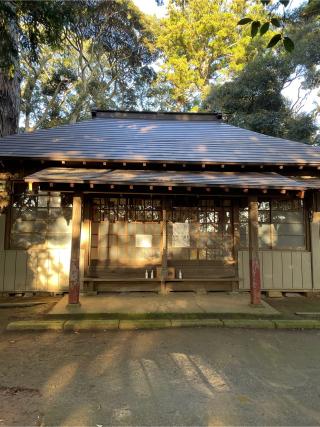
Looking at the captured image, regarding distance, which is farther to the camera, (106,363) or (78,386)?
(106,363)

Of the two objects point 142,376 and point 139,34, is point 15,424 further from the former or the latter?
point 139,34

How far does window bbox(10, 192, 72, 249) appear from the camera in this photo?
7793 mm

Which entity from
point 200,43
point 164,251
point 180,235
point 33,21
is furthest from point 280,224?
point 200,43

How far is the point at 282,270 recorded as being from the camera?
806 cm

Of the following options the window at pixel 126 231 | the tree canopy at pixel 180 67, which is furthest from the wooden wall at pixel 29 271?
the tree canopy at pixel 180 67

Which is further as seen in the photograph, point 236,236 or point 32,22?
point 236,236

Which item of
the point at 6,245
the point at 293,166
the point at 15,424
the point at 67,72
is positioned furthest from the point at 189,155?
the point at 67,72

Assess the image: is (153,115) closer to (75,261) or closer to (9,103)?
(9,103)

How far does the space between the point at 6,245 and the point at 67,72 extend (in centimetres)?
1803

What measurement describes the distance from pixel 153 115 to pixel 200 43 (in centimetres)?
1625

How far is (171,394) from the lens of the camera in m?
3.32

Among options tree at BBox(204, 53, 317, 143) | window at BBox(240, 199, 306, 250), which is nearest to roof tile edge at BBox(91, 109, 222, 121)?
window at BBox(240, 199, 306, 250)

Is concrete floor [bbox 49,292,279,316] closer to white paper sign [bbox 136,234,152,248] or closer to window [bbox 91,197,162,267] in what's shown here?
window [bbox 91,197,162,267]

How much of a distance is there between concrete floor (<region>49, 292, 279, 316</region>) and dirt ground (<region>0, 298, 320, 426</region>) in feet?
2.78
